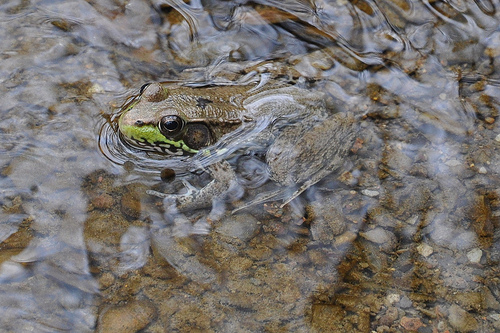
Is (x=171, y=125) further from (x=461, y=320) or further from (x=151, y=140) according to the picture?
(x=461, y=320)

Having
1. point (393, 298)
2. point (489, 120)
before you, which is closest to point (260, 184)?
point (393, 298)

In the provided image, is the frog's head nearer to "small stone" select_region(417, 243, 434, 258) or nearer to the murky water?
the murky water

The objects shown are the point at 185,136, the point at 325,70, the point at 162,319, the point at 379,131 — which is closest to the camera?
the point at 162,319

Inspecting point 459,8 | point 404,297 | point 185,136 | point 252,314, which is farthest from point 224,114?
point 459,8

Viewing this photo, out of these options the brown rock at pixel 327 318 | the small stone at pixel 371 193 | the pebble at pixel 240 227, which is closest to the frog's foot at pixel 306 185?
the pebble at pixel 240 227

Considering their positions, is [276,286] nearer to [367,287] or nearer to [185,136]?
[367,287]

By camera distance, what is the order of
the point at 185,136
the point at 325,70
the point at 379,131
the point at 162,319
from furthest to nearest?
the point at 325,70 < the point at 379,131 < the point at 185,136 < the point at 162,319

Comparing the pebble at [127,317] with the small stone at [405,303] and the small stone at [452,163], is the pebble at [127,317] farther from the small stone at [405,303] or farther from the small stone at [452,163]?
the small stone at [452,163]
